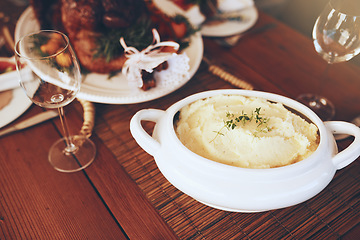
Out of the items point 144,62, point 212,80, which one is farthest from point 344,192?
point 144,62

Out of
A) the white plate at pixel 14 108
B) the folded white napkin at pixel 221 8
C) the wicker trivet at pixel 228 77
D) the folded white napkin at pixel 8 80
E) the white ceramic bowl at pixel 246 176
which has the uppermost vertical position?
the white ceramic bowl at pixel 246 176

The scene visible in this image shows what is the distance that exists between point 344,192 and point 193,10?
37.9 inches

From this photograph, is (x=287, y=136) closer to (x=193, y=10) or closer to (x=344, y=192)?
(x=344, y=192)

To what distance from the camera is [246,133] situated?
0.64 metres

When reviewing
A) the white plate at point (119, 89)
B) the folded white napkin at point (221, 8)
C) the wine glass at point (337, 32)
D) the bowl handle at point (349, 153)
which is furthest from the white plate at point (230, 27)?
the bowl handle at point (349, 153)

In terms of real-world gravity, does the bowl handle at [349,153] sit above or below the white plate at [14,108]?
above

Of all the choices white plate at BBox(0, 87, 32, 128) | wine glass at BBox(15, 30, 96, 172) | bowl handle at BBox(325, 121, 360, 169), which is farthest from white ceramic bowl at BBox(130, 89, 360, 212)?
white plate at BBox(0, 87, 32, 128)

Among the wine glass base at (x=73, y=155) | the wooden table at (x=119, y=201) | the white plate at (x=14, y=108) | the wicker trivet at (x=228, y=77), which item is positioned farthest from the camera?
the wicker trivet at (x=228, y=77)

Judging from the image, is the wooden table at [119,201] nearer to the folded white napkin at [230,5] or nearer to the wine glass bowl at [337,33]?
the wine glass bowl at [337,33]

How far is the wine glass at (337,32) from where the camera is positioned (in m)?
0.87

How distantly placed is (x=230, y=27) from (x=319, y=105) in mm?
587

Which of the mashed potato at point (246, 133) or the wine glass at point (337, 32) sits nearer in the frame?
the mashed potato at point (246, 133)

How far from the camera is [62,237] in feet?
2.30

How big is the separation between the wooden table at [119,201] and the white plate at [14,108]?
0.08 ft
